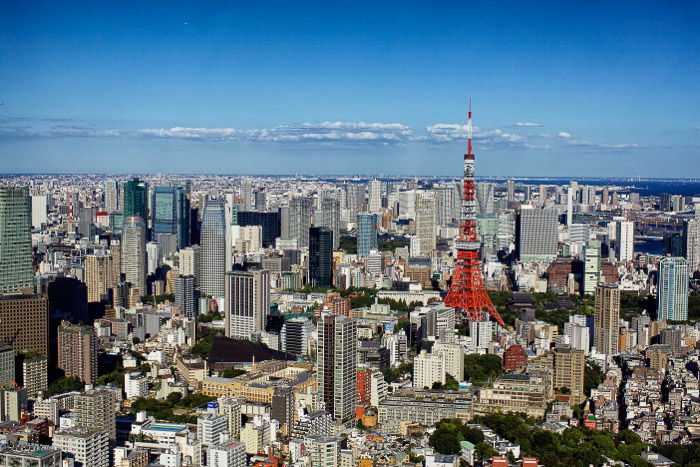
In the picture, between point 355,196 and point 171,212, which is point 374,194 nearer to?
point 355,196

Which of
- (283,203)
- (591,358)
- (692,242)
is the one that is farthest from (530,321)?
(283,203)

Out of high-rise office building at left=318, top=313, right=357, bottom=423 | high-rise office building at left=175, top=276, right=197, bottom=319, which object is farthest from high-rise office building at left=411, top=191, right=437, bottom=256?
high-rise office building at left=318, top=313, right=357, bottom=423

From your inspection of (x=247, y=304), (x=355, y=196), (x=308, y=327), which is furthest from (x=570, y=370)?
(x=355, y=196)

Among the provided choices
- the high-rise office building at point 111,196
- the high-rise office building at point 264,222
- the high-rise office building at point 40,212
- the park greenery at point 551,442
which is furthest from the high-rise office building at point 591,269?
the high-rise office building at point 40,212

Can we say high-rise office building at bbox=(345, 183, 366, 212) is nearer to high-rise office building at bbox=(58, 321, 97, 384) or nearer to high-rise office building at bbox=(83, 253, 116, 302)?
high-rise office building at bbox=(83, 253, 116, 302)

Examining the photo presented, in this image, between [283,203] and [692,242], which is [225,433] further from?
[283,203]

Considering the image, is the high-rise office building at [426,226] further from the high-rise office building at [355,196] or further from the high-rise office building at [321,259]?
the high-rise office building at [355,196]

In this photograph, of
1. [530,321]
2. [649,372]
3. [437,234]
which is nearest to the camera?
[649,372]
